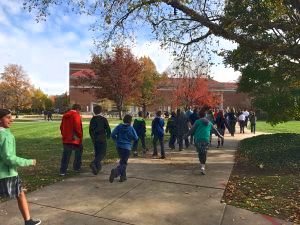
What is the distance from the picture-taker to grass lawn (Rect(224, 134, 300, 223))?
6.76m

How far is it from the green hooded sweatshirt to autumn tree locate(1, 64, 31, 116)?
2688 inches

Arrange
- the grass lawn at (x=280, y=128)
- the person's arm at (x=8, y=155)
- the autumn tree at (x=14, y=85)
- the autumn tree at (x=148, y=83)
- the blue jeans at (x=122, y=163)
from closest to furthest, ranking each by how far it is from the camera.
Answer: the person's arm at (x=8, y=155) → the blue jeans at (x=122, y=163) → the grass lawn at (x=280, y=128) → the autumn tree at (x=148, y=83) → the autumn tree at (x=14, y=85)

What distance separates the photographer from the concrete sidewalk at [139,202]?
5.89m

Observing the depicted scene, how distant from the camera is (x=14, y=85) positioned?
70.6m

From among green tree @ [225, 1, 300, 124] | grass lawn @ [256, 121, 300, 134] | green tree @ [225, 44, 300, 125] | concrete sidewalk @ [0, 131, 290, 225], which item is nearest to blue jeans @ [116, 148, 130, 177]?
concrete sidewalk @ [0, 131, 290, 225]

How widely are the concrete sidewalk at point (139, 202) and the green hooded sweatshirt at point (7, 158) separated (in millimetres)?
1006

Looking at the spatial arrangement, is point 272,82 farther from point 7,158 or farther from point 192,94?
point 192,94

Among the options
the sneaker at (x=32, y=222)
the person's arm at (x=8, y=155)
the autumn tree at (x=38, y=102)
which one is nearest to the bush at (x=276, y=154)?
the sneaker at (x=32, y=222)

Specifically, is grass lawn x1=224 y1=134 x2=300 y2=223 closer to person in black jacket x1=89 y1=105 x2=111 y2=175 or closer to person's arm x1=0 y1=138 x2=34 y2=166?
person in black jacket x1=89 y1=105 x2=111 y2=175

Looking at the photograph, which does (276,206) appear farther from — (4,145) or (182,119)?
(182,119)

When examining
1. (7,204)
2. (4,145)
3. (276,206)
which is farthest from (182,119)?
(4,145)

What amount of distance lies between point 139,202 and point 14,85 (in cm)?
6861

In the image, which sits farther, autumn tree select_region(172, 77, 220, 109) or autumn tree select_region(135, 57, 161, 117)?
autumn tree select_region(135, 57, 161, 117)

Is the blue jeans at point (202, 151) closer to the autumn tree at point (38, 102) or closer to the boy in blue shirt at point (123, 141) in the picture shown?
the boy in blue shirt at point (123, 141)
